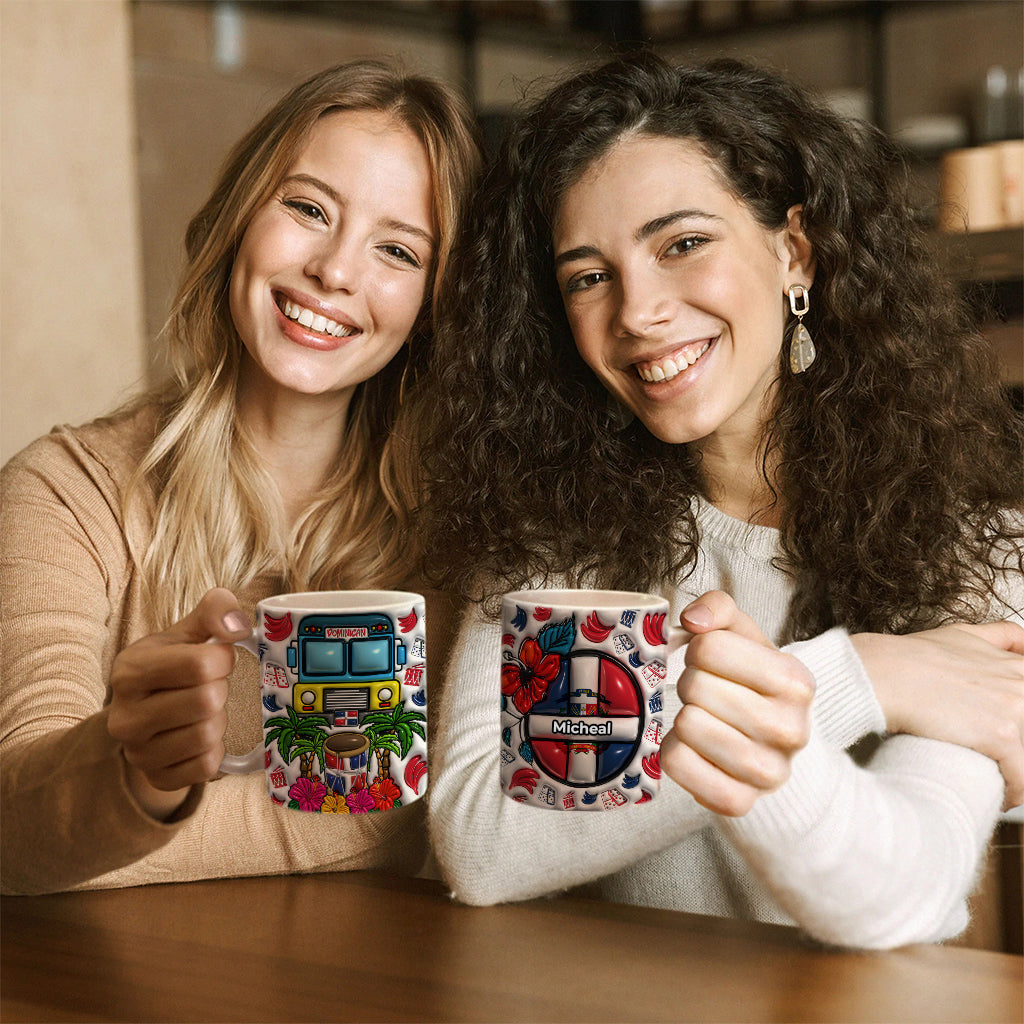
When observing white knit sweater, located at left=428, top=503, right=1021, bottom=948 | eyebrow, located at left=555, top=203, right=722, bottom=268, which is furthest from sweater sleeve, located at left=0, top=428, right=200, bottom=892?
eyebrow, located at left=555, top=203, right=722, bottom=268

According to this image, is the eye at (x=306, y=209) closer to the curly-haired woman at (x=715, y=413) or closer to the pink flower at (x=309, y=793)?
the curly-haired woman at (x=715, y=413)

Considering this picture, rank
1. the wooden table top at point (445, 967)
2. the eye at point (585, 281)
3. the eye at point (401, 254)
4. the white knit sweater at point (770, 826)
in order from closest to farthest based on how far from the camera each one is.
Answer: the wooden table top at point (445, 967) → the white knit sweater at point (770, 826) → the eye at point (585, 281) → the eye at point (401, 254)

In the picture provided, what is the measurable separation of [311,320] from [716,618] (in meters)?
0.66

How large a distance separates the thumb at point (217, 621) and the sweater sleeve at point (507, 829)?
0.90ft

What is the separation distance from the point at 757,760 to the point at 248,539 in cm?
70

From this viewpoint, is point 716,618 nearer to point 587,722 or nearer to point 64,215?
point 587,722

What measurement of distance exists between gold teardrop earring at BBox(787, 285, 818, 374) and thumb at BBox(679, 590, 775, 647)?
0.54m

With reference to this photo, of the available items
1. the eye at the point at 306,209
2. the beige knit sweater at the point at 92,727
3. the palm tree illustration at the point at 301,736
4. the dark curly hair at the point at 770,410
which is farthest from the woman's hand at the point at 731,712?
the eye at the point at 306,209

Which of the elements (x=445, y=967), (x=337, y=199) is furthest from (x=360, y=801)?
(x=337, y=199)

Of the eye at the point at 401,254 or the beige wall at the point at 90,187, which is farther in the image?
the beige wall at the point at 90,187

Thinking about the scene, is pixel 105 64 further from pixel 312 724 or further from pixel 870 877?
pixel 870 877

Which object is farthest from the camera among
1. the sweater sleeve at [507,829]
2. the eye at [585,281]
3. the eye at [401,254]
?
the eye at [401,254]

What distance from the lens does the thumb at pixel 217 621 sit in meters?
0.80

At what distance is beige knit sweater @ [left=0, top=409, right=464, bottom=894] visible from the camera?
0.92m
